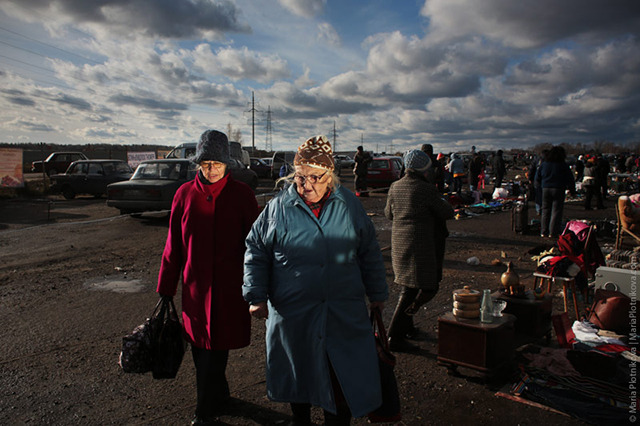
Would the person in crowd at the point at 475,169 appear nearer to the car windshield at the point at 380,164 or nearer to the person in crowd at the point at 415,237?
Result: the car windshield at the point at 380,164

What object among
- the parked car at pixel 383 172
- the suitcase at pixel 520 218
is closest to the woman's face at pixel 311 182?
the suitcase at pixel 520 218

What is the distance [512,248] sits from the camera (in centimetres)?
895

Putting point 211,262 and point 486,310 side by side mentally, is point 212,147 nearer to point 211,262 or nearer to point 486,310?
point 211,262

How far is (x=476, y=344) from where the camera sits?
11.9ft

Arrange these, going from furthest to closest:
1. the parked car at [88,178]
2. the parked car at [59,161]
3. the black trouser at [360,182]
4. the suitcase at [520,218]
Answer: the parked car at [59,161], the black trouser at [360,182], the parked car at [88,178], the suitcase at [520,218]

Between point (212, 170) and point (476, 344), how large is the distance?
2.55 m

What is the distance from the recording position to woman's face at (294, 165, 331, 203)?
2.55m

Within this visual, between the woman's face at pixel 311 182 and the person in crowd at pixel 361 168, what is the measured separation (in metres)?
15.2

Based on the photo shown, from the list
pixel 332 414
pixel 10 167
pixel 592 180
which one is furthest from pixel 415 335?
pixel 10 167

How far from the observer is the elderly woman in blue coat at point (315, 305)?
7.59 feet

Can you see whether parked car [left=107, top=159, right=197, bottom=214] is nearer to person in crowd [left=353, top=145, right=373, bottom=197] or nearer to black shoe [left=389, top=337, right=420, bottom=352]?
person in crowd [left=353, top=145, right=373, bottom=197]

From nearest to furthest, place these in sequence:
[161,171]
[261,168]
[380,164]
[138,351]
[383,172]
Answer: [138,351], [161,171], [383,172], [380,164], [261,168]

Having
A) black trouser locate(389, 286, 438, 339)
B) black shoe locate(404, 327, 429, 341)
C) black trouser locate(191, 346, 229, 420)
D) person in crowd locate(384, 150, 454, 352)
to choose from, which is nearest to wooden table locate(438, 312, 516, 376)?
black trouser locate(389, 286, 438, 339)

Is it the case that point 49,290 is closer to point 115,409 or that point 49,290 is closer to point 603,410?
point 115,409
